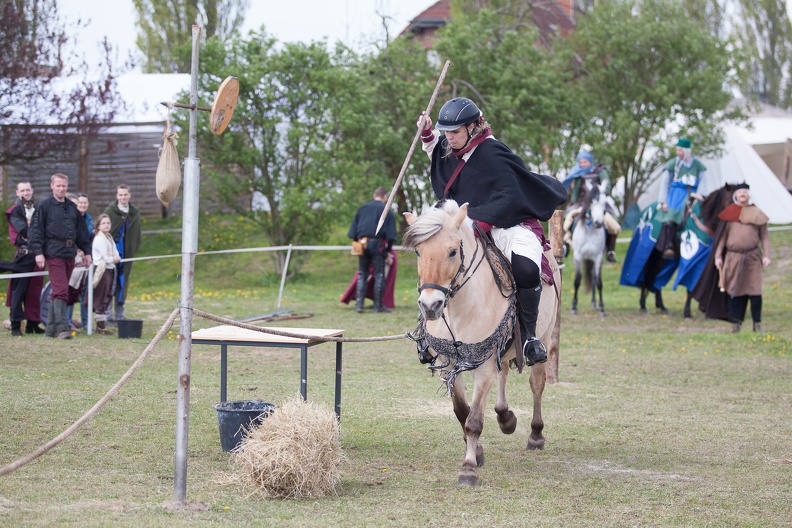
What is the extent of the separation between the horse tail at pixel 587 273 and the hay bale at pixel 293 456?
11694mm

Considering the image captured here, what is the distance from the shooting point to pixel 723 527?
16.0ft

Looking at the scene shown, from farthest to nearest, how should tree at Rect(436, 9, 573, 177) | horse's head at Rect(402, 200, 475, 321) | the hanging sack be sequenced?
tree at Rect(436, 9, 573, 177)
horse's head at Rect(402, 200, 475, 321)
the hanging sack

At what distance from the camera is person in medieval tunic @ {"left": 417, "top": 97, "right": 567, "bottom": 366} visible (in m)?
6.14

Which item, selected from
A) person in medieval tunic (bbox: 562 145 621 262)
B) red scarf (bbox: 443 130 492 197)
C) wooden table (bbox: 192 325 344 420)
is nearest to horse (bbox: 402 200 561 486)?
red scarf (bbox: 443 130 492 197)

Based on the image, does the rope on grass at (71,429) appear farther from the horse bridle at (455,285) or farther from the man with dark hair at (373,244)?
the man with dark hair at (373,244)

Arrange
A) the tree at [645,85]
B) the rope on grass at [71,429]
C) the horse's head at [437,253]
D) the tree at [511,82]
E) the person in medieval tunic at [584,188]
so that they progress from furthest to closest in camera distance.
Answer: the tree at [645,85], the tree at [511,82], the person in medieval tunic at [584,188], the horse's head at [437,253], the rope on grass at [71,429]

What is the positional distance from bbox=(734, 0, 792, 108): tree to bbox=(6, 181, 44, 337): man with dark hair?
3963 cm

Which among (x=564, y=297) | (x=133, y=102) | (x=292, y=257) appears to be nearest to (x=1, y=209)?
(x=133, y=102)

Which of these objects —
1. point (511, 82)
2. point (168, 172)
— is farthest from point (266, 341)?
point (511, 82)

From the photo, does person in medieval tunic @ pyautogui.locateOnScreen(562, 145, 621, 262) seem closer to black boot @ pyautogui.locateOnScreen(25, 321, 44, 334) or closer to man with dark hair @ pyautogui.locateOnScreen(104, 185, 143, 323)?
man with dark hair @ pyautogui.locateOnScreen(104, 185, 143, 323)

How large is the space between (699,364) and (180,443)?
26.5 ft

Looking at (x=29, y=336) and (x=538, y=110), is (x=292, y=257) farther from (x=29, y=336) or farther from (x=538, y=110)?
(x=29, y=336)

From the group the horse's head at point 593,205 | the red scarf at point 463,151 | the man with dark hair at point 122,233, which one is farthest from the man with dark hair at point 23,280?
the horse's head at point 593,205

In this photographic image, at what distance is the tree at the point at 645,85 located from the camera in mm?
22938
